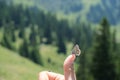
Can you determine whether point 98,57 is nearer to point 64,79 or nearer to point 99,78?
point 99,78

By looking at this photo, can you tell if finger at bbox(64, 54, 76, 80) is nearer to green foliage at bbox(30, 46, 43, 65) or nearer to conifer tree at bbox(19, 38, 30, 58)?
green foliage at bbox(30, 46, 43, 65)

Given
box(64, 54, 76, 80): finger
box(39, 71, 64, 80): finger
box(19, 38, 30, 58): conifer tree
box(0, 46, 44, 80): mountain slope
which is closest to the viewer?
box(64, 54, 76, 80): finger

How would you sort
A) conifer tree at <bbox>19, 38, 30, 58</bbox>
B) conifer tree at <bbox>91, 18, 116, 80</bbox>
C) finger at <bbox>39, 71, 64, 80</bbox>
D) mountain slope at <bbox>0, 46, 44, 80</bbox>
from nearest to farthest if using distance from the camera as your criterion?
finger at <bbox>39, 71, 64, 80</bbox>, mountain slope at <bbox>0, 46, 44, 80</bbox>, conifer tree at <bbox>91, 18, 116, 80</bbox>, conifer tree at <bbox>19, 38, 30, 58</bbox>

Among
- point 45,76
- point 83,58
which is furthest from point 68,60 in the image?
point 83,58

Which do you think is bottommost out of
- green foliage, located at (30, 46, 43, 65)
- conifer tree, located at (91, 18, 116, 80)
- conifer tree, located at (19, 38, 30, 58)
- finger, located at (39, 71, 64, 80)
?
finger, located at (39, 71, 64, 80)

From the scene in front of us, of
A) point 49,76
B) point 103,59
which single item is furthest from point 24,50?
point 49,76

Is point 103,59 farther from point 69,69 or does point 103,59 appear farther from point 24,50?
point 24,50

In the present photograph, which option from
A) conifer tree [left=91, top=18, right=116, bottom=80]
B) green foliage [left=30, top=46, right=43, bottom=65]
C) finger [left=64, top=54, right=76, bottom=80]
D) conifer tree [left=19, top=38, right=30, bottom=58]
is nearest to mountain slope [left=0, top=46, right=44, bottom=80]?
finger [left=64, top=54, right=76, bottom=80]

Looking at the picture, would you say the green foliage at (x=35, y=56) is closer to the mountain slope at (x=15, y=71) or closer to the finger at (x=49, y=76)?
the mountain slope at (x=15, y=71)
